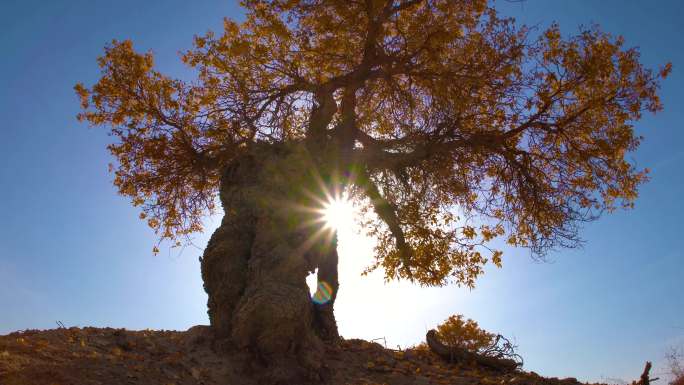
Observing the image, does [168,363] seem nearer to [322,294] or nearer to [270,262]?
[270,262]

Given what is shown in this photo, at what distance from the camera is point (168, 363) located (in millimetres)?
6523

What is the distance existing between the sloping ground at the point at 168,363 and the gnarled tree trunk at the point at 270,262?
0.41m

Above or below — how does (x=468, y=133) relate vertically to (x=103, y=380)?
above

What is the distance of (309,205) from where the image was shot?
29.4ft

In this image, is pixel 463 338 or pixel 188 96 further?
pixel 188 96

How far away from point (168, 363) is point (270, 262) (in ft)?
6.97

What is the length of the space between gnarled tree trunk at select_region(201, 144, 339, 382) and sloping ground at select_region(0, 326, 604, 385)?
1.35 feet

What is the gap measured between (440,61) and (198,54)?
566cm

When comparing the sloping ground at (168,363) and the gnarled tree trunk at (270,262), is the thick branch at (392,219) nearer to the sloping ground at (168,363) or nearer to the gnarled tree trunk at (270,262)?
the gnarled tree trunk at (270,262)

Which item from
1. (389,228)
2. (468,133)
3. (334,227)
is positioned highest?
(468,133)

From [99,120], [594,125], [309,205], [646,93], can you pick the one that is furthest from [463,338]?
[99,120]

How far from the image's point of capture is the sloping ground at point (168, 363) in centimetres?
544

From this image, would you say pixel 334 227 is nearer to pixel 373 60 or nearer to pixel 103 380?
pixel 373 60

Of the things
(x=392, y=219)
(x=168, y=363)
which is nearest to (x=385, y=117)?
(x=392, y=219)
